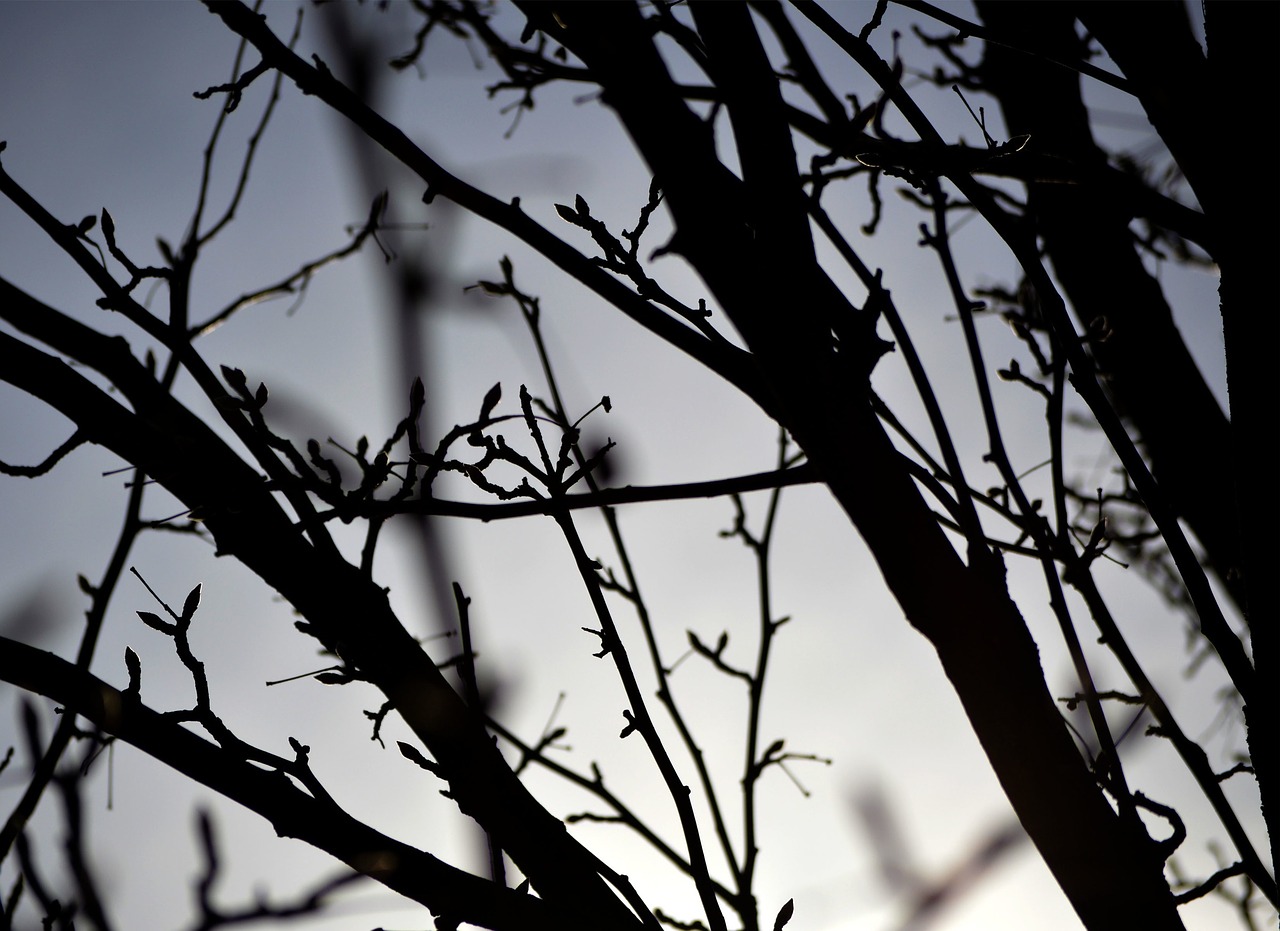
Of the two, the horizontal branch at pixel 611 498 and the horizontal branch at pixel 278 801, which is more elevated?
the horizontal branch at pixel 611 498

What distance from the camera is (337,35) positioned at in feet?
3.11

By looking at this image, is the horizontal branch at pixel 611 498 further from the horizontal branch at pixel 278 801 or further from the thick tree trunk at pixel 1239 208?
the thick tree trunk at pixel 1239 208

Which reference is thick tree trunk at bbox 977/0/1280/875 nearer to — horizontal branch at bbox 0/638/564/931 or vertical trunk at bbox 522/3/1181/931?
vertical trunk at bbox 522/3/1181/931

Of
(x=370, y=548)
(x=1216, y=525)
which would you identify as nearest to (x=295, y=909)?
(x=370, y=548)

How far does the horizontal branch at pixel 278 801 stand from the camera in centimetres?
129

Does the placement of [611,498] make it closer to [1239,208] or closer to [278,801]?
[278,801]

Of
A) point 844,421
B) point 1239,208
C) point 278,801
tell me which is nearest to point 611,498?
point 844,421

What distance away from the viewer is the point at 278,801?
1309mm

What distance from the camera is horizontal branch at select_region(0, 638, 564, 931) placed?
1.29 m

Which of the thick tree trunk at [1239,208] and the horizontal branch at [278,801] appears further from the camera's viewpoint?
the thick tree trunk at [1239,208]

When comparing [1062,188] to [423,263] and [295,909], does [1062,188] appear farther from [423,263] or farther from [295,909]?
[295,909]

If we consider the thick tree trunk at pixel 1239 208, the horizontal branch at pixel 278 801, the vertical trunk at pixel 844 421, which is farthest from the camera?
the vertical trunk at pixel 844 421

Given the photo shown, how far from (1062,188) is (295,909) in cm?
295

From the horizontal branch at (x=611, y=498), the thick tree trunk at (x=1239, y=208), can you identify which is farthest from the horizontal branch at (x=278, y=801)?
the thick tree trunk at (x=1239, y=208)
